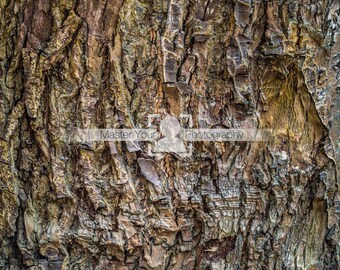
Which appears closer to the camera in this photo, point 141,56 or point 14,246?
point 141,56

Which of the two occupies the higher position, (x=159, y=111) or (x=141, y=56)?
(x=141, y=56)

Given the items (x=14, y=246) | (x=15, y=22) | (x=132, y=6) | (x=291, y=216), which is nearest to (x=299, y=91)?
(x=291, y=216)

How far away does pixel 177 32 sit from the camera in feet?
3.45

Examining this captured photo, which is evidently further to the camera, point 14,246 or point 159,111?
point 14,246

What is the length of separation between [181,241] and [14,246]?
1.60 feet

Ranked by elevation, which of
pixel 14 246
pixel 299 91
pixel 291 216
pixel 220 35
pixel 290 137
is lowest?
pixel 14 246

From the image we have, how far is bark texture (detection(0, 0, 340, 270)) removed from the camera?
107 cm

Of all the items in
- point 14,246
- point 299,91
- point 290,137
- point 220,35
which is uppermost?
point 220,35

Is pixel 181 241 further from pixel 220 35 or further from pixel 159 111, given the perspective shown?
pixel 220 35

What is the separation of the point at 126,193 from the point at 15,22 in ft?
1.82

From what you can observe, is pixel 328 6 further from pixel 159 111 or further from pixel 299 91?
pixel 159 111

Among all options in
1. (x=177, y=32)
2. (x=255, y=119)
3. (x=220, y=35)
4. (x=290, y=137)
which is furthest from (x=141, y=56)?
(x=290, y=137)

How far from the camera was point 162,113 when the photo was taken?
1.09 meters

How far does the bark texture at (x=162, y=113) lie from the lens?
1.07 meters
